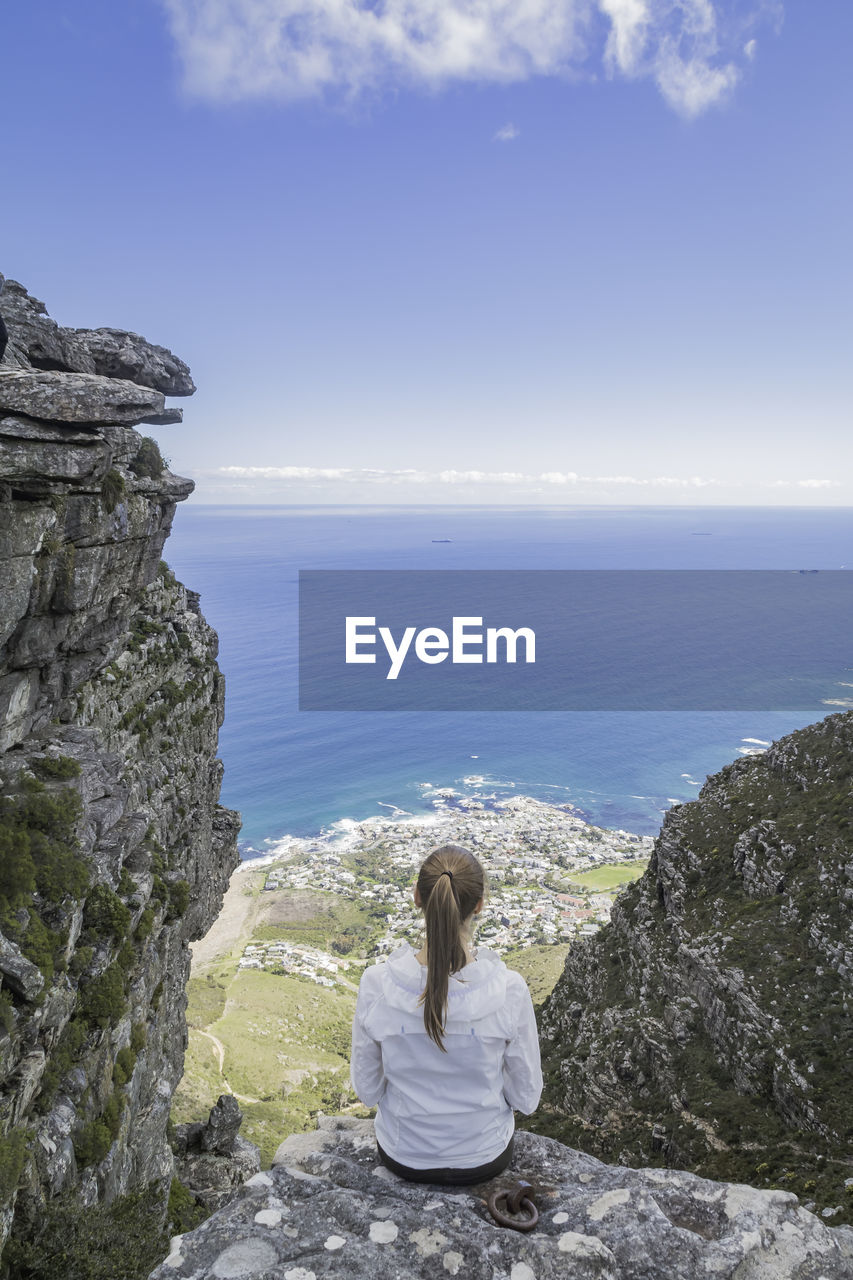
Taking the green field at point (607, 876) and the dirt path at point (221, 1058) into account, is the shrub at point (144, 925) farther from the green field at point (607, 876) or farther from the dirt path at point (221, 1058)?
the green field at point (607, 876)

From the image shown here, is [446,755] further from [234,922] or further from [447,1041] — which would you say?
[447,1041]

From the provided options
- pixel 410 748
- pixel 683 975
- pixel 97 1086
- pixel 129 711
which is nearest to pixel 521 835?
pixel 410 748

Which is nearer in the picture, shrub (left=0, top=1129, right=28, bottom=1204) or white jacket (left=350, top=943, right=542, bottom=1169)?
white jacket (left=350, top=943, right=542, bottom=1169)

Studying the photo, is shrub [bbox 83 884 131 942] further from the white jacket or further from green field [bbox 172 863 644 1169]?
green field [bbox 172 863 644 1169]

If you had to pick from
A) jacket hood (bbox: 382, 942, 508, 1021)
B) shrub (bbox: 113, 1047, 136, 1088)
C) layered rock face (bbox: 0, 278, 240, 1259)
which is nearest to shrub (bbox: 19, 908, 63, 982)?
layered rock face (bbox: 0, 278, 240, 1259)

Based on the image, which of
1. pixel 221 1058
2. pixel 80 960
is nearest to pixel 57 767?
pixel 80 960
